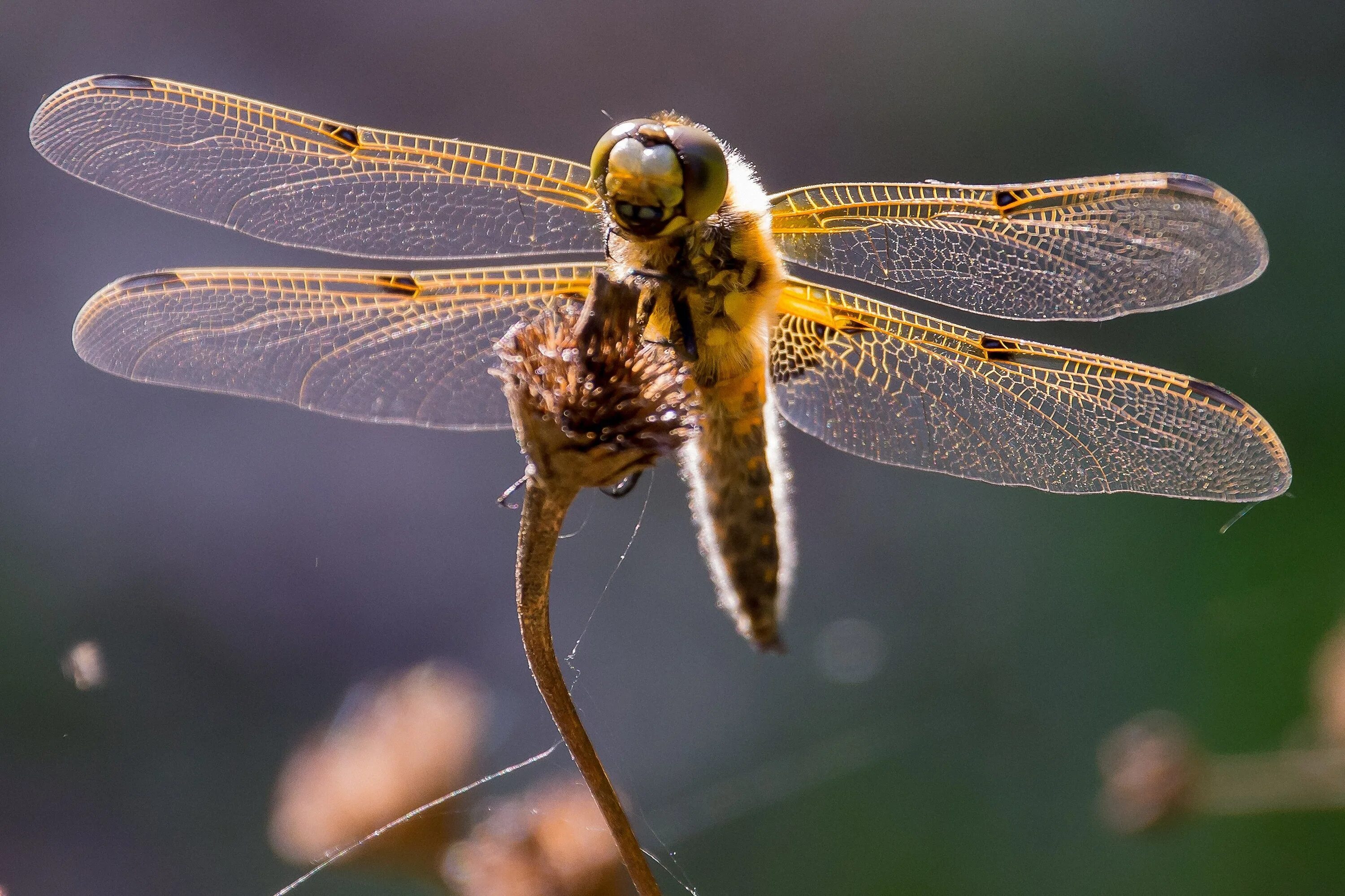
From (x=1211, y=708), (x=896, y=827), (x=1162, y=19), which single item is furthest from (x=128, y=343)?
(x=1162, y=19)

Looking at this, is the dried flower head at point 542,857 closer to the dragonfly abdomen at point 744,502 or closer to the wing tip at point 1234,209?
the dragonfly abdomen at point 744,502

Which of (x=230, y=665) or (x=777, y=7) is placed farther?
(x=777, y=7)

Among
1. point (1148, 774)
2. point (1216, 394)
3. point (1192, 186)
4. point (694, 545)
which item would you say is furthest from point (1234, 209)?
point (694, 545)

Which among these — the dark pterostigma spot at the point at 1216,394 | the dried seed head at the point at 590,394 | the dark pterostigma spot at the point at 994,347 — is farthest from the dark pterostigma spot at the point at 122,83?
the dark pterostigma spot at the point at 1216,394

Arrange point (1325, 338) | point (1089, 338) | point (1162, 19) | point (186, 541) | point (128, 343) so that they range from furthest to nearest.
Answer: point (1162, 19) → point (1089, 338) → point (1325, 338) → point (186, 541) → point (128, 343)

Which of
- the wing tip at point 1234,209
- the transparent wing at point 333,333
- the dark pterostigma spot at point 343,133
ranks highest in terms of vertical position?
the dark pterostigma spot at point 343,133

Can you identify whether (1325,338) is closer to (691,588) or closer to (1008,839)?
(1008,839)

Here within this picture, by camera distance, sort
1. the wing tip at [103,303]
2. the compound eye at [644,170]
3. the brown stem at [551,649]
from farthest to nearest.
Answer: the wing tip at [103,303]
the compound eye at [644,170]
the brown stem at [551,649]
